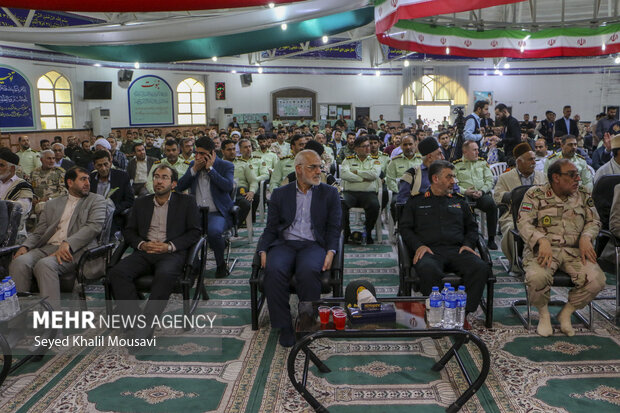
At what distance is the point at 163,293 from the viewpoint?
3732 mm

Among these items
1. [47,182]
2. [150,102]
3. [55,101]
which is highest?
[150,102]

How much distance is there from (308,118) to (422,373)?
19.6 m

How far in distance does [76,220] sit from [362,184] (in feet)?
11.0

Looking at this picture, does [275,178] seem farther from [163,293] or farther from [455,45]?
[455,45]

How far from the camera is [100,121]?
16.3 metres

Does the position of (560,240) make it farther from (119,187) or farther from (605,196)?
(119,187)

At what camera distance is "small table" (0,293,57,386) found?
3.05 metres

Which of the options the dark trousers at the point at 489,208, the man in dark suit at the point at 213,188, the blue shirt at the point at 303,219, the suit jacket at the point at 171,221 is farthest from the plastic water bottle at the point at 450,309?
the dark trousers at the point at 489,208

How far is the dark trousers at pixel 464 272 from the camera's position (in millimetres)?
3678

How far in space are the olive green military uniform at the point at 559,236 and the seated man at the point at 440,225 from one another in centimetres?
39

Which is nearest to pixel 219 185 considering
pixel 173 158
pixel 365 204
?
pixel 173 158

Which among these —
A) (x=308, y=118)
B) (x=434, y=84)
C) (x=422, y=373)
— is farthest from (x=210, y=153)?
(x=434, y=84)

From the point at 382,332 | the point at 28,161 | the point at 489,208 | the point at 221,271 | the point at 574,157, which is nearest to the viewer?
the point at 382,332

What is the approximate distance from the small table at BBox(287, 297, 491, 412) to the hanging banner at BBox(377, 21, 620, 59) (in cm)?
681
